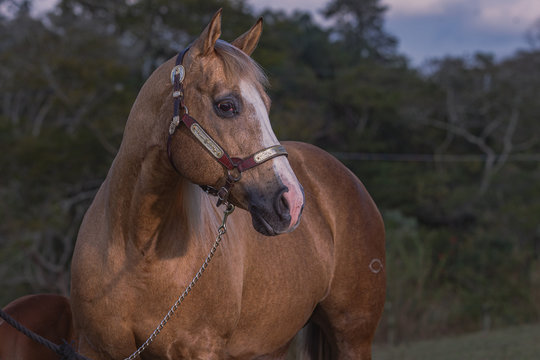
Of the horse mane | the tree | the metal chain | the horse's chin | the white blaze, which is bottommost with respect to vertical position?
the metal chain

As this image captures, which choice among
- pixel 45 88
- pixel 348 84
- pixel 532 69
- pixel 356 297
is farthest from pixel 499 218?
pixel 356 297

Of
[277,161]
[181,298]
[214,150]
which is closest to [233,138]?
[214,150]

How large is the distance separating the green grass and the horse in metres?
5.81

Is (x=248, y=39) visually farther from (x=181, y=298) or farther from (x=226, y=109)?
(x=181, y=298)

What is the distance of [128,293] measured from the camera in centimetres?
256

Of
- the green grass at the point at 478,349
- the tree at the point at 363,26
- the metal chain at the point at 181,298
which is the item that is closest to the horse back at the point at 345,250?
the metal chain at the point at 181,298

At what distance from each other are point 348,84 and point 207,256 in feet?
82.3

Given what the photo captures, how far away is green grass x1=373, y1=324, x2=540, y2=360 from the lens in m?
7.92

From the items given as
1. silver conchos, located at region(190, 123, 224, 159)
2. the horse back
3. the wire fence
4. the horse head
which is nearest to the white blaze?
the horse head

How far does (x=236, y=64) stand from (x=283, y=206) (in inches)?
23.7

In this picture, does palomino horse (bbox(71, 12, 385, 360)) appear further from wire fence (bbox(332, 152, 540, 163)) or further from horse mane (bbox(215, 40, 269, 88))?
wire fence (bbox(332, 152, 540, 163))

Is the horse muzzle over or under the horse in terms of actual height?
over

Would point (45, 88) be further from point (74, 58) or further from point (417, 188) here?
point (417, 188)

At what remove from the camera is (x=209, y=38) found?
2.37 meters
